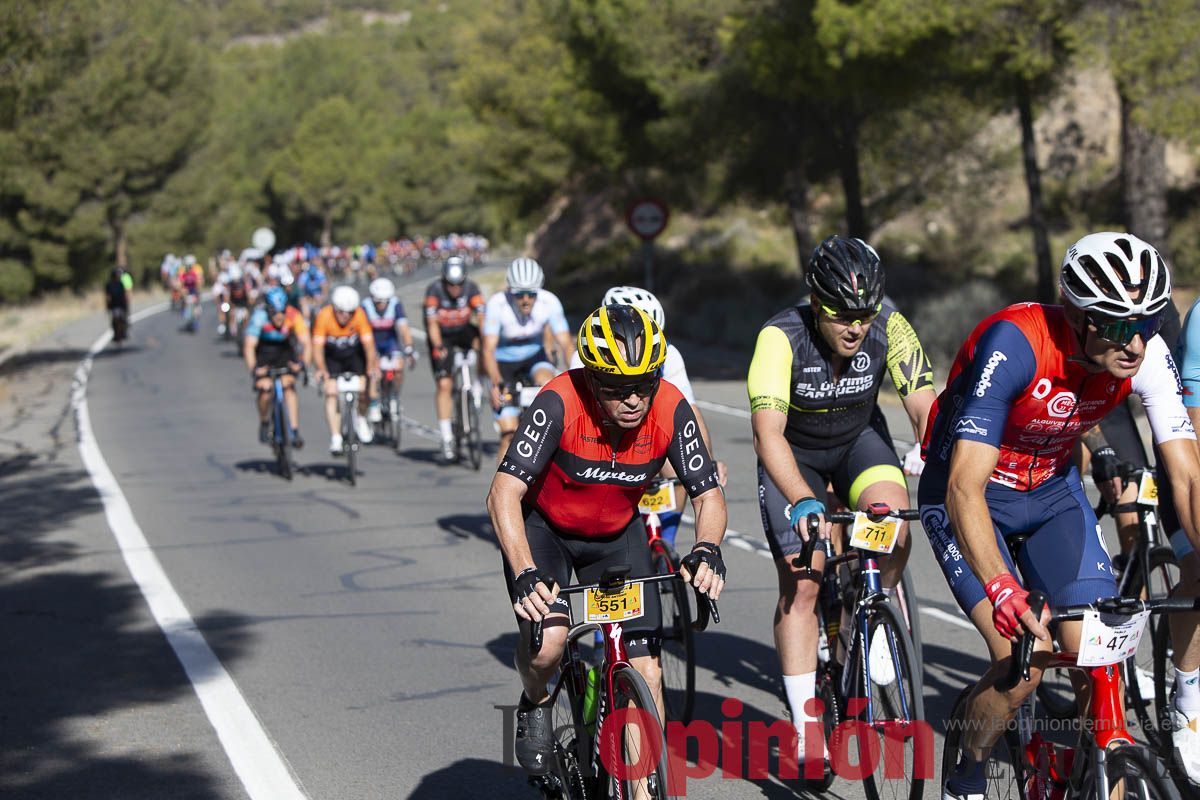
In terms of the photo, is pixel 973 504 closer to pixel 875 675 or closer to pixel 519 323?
pixel 875 675

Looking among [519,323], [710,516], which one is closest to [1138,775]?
[710,516]

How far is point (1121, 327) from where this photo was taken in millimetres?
4215

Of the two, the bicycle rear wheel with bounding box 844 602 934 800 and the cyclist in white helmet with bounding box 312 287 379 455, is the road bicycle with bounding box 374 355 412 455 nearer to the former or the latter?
the cyclist in white helmet with bounding box 312 287 379 455

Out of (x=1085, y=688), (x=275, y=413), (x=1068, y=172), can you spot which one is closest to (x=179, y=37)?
(x=1068, y=172)

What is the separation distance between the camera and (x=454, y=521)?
41.3 ft

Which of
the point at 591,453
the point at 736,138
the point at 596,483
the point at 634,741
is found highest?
the point at 736,138

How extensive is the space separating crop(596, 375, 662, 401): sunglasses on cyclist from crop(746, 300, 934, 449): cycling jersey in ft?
2.97

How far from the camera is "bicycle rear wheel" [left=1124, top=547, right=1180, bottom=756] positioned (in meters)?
5.94

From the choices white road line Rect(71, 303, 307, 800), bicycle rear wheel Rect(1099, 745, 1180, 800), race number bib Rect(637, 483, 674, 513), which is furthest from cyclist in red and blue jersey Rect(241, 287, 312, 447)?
bicycle rear wheel Rect(1099, 745, 1180, 800)

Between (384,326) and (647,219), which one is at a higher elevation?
(647,219)

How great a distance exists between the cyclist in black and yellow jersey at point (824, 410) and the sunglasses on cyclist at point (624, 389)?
80 cm

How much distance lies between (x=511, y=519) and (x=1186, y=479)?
2.11 metres

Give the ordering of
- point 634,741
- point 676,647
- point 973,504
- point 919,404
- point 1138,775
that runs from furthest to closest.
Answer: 1. point 676,647
2. point 919,404
3. point 634,741
4. point 973,504
5. point 1138,775

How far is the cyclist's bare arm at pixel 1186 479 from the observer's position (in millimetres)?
4602
